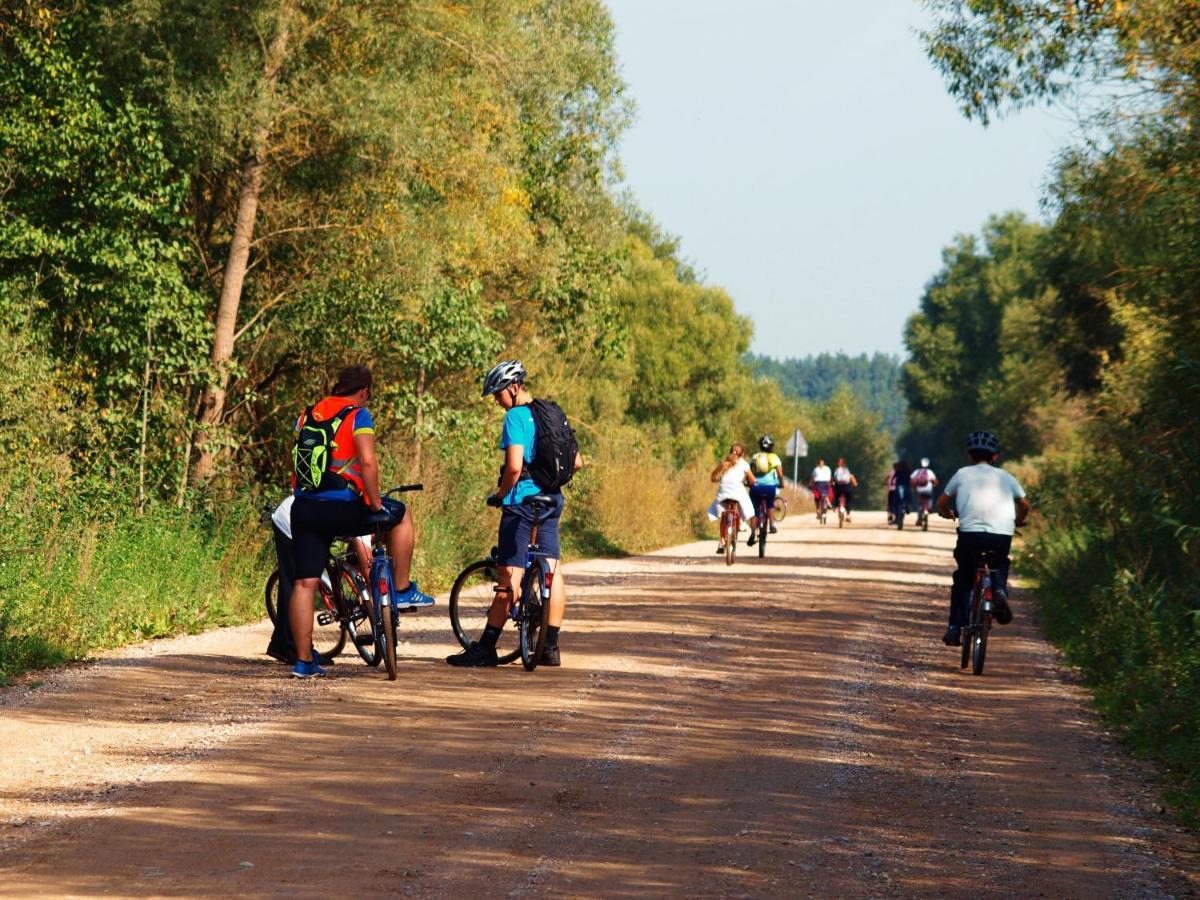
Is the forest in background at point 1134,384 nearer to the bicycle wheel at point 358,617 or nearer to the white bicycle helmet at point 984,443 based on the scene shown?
the white bicycle helmet at point 984,443

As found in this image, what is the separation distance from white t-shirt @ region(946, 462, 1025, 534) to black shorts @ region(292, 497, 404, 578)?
5197 mm

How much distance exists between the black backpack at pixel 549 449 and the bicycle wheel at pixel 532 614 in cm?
66

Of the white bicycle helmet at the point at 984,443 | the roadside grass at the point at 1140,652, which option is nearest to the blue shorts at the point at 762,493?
the roadside grass at the point at 1140,652

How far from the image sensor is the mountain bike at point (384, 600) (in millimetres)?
11531

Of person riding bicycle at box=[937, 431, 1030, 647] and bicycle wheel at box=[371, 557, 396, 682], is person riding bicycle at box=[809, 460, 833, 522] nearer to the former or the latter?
person riding bicycle at box=[937, 431, 1030, 647]

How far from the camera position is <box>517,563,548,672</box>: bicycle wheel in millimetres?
12391

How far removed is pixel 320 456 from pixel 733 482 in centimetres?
1571

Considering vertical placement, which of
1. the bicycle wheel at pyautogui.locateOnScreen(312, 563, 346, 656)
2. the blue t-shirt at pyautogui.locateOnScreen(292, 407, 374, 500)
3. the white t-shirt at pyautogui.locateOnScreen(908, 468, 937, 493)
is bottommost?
the bicycle wheel at pyautogui.locateOnScreen(312, 563, 346, 656)

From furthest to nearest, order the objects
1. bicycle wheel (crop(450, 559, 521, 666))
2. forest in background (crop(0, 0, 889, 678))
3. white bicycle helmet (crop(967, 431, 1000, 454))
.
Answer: forest in background (crop(0, 0, 889, 678))
white bicycle helmet (crop(967, 431, 1000, 454))
bicycle wheel (crop(450, 559, 521, 666))

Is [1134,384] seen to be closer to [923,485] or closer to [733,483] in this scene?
[733,483]

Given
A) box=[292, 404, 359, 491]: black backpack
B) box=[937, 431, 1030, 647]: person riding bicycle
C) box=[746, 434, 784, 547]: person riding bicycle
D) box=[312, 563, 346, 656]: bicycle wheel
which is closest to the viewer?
box=[292, 404, 359, 491]: black backpack

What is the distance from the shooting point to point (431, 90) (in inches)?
821

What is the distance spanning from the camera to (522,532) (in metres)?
12.4

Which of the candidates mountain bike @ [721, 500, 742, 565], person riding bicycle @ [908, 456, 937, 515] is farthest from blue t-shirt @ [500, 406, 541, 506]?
person riding bicycle @ [908, 456, 937, 515]
